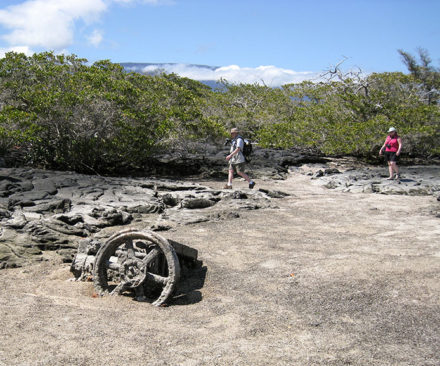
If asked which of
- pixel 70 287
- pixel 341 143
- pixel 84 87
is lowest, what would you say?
pixel 70 287

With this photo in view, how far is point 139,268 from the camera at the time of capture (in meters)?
5.15

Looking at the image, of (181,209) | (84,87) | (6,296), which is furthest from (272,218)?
(84,87)

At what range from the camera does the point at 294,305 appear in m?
4.89

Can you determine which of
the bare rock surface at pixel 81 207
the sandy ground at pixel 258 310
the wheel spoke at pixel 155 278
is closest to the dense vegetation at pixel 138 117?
the bare rock surface at pixel 81 207

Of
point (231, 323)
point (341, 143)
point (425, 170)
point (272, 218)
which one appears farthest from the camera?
point (341, 143)

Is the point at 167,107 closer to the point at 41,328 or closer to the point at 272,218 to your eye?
the point at 272,218

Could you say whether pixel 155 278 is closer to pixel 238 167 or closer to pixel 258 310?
pixel 258 310

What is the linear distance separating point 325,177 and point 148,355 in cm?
1300

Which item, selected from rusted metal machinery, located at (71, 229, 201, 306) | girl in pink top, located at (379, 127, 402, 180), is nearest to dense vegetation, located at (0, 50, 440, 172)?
girl in pink top, located at (379, 127, 402, 180)

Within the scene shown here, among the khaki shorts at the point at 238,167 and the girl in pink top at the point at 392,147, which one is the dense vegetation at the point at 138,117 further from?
the girl in pink top at the point at 392,147

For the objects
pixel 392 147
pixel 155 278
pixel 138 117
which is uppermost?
pixel 138 117

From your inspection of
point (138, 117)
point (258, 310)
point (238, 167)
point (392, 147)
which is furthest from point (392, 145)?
point (258, 310)

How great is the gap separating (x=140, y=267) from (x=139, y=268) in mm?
15

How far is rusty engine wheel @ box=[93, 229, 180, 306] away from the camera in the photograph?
506 centimetres
